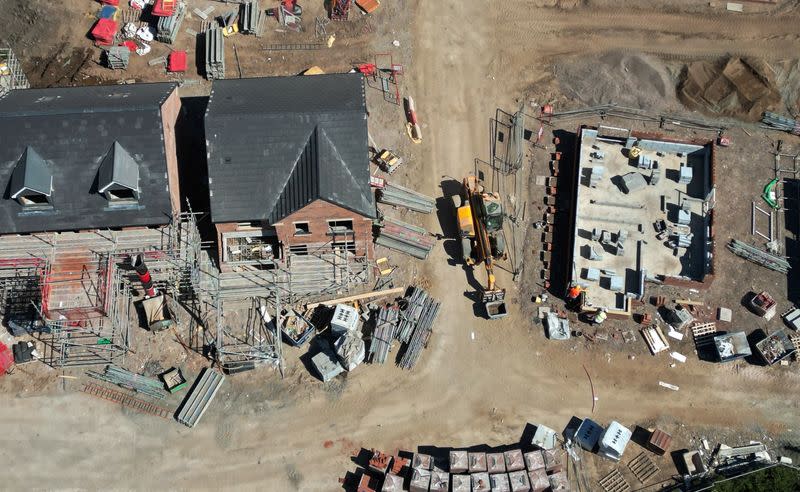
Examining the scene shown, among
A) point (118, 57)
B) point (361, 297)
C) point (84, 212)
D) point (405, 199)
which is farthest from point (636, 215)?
point (118, 57)

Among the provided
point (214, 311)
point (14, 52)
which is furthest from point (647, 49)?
point (14, 52)

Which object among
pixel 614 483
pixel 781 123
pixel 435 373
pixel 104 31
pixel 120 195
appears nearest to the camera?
pixel 614 483

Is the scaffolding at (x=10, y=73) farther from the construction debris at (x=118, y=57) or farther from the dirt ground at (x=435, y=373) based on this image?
the construction debris at (x=118, y=57)

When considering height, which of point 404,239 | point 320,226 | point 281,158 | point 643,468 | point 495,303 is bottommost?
point 643,468

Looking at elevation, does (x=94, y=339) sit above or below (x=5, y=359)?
above

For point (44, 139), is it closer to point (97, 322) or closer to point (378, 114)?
point (97, 322)

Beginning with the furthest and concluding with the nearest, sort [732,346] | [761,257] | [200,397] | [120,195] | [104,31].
→ [104,31] < [761,257] < [732,346] < [200,397] < [120,195]

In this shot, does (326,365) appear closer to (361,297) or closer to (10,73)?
(361,297)
